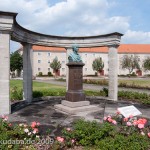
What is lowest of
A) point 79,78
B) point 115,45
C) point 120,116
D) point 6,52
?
point 120,116

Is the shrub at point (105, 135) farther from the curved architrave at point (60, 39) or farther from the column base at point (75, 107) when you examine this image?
the curved architrave at point (60, 39)

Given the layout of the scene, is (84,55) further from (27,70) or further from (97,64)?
(27,70)

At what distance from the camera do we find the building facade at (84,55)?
7244cm

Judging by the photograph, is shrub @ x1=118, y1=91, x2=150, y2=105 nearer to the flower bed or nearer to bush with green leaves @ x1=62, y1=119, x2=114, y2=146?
the flower bed

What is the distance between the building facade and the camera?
7244cm

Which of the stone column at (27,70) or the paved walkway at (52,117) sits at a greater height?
the stone column at (27,70)

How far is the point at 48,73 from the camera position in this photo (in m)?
71.2

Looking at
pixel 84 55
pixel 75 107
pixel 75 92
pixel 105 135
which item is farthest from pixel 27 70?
pixel 84 55

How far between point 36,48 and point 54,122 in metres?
64.4

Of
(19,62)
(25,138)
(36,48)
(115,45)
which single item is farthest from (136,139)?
(36,48)

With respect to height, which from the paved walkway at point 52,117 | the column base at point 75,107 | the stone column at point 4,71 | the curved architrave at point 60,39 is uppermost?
the curved architrave at point 60,39

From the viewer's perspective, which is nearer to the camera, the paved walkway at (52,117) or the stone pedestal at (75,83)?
the paved walkway at (52,117)

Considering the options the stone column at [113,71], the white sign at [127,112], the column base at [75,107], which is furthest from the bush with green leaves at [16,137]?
the stone column at [113,71]

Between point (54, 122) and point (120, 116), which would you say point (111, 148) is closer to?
point (120, 116)
